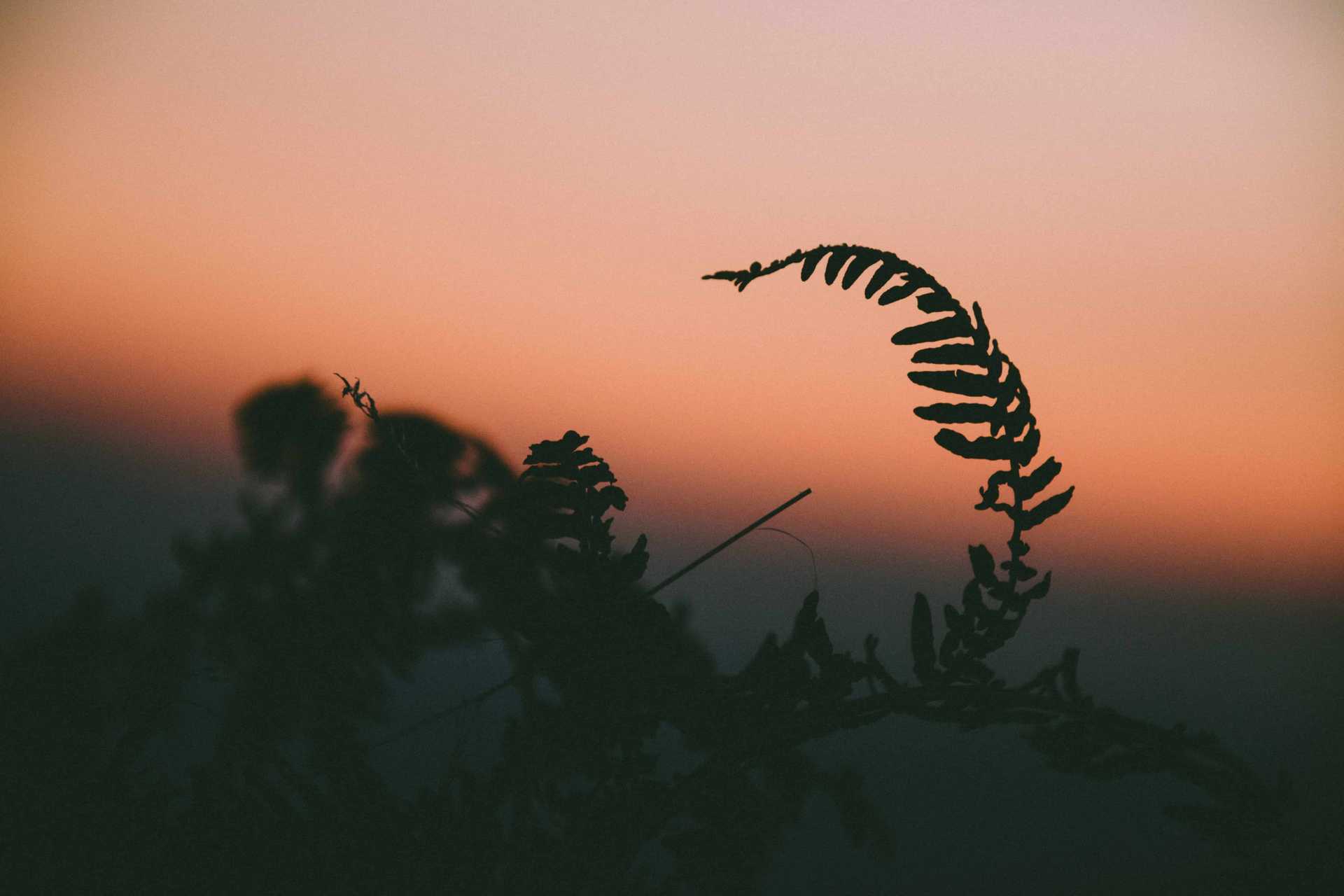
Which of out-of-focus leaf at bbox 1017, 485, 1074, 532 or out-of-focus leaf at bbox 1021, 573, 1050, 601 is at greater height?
out-of-focus leaf at bbox 1017, 485, 1074, 532

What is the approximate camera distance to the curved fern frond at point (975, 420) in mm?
820

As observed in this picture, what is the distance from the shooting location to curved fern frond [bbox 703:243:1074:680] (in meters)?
0.82

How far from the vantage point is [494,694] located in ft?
3.00

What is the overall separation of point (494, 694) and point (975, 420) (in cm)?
53

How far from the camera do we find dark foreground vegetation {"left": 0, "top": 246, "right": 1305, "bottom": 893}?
694 mm

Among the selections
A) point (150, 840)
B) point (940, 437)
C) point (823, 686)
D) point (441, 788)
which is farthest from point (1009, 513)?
point (150, 840)

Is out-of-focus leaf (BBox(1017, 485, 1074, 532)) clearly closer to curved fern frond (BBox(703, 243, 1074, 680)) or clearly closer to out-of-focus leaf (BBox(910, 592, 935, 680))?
curved fern frond (BBox(703, 243, 1074, 680))

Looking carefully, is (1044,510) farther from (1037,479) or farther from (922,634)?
(922,634)

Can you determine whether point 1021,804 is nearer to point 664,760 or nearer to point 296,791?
point 664,760

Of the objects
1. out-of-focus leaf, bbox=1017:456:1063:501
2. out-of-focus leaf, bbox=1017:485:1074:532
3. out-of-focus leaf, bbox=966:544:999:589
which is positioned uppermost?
out-of-focus leaf, bbox=1017:456:1063:501

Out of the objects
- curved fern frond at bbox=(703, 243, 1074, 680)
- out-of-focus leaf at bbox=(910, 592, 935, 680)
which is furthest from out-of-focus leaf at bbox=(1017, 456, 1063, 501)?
out-of-focus leaf at bbox=(910, 592, 935, 680)

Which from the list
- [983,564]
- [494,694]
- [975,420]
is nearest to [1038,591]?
[983,564]

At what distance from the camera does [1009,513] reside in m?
0.82

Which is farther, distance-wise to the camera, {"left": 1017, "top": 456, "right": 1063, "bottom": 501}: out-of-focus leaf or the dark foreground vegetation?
{"left": 1017, "top": 456, "right": 1063, "bottom": 501}: out-of-focus leaf
